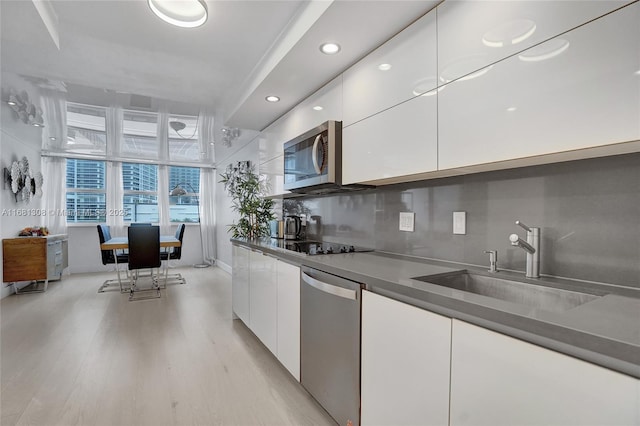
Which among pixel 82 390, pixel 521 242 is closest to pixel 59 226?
pixel 82 390

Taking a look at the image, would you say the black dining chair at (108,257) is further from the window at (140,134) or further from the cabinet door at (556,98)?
the cabinet door at (556,98)

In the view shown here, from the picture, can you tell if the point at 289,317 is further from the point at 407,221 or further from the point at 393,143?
the point at 393,143

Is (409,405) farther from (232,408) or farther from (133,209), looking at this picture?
(133,209)

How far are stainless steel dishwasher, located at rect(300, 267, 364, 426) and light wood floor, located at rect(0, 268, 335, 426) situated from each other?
222 mm

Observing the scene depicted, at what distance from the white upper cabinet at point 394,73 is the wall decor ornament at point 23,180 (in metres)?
5.02

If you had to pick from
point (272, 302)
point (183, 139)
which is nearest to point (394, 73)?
point (272, 302)

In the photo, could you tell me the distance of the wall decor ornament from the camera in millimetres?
4363

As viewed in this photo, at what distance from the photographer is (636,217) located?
1.08 metres

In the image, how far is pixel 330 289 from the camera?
1647 millimetres

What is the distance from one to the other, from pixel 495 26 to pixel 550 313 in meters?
1.05

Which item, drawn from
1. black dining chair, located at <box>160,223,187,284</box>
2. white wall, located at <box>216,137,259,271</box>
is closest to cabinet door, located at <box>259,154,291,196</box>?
white wall, located at <box>216,137,259,271</box>

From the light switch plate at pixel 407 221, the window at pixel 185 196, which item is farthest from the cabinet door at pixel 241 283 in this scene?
the window at pixel 185 196

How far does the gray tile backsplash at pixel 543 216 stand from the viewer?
112cm

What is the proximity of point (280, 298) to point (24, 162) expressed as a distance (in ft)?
17.2
